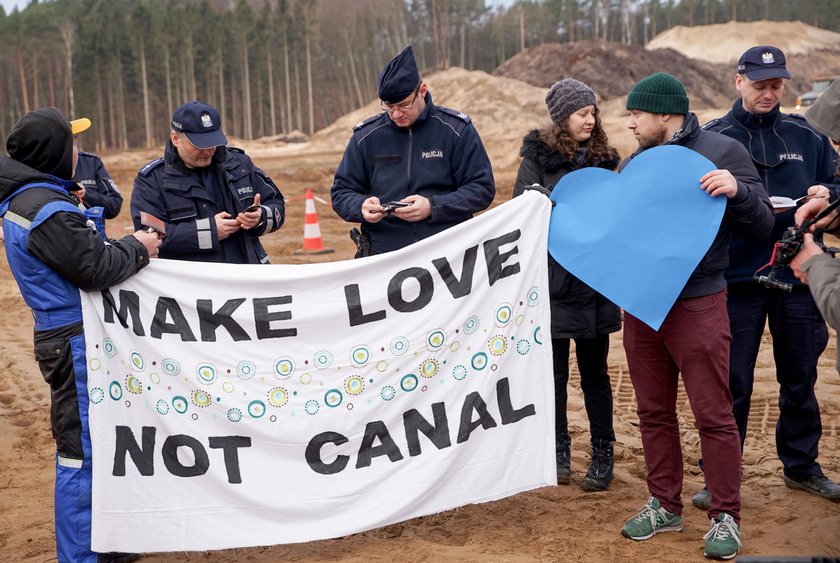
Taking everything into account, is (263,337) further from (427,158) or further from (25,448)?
(25,448)

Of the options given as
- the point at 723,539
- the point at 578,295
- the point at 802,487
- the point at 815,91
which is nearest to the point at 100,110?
the point at 815,91

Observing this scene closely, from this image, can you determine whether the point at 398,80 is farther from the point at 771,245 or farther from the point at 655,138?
the point at 771,245

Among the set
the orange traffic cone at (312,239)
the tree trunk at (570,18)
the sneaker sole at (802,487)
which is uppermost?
the tree trunk at (570,18)

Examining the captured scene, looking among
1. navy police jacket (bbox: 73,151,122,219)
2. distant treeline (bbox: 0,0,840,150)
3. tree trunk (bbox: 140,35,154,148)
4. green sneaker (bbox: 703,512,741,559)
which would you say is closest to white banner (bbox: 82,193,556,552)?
green sneaker (bbox: 703,512,741,559)

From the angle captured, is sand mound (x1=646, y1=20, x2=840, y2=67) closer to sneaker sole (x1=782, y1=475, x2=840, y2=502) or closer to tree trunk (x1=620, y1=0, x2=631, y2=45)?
tree trunk (x1=620, y1=0, x2=631, y2=45)

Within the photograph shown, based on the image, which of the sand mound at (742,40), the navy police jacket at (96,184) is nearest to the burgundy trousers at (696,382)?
the navy police jacket at (96,184)

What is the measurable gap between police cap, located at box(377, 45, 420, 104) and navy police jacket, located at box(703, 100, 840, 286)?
1.88 metres

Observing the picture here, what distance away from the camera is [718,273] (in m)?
4.27

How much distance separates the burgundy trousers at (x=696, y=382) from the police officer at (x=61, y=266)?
2.64 meters

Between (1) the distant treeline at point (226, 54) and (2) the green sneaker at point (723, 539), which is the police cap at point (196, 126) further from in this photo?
(1) the distant treeline at point (226, 54)

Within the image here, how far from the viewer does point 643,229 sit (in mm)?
4309

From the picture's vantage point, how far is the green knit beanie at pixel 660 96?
13.9ft

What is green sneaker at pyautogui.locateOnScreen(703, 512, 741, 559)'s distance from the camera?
421 cm

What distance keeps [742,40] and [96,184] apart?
57612mm
